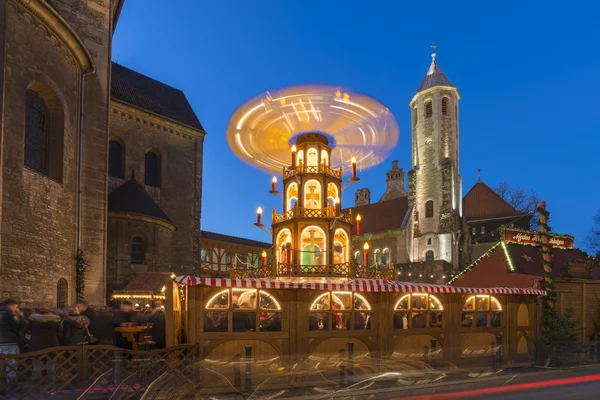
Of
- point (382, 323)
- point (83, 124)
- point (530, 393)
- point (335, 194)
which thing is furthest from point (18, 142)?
point (530, 393)

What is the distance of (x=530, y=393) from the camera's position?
37.1ft

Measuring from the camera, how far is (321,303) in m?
13.3

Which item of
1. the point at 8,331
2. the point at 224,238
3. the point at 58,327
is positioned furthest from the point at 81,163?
the point at 224,238

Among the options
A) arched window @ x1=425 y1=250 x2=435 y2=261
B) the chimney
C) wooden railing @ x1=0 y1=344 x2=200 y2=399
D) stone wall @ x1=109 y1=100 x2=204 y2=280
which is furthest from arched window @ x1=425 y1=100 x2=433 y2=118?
wooden railing @ x1=0 y1=344 x2=200 y2=399

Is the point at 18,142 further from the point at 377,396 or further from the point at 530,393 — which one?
the point at 530,393

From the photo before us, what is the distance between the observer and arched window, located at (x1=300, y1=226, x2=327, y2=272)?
57.0 feet

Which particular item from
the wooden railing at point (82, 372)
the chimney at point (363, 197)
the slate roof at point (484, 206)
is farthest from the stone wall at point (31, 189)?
the chimney at point (363, 197)

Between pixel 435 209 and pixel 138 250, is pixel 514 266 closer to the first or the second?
pixel 138 250

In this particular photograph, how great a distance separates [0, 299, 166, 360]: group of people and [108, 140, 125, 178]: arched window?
17782 millimetres

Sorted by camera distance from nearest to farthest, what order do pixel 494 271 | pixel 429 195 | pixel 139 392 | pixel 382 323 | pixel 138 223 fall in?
pixel 139 392
pixel 382 323
pixel 494 271
pixel 138 223
pixel 429 195

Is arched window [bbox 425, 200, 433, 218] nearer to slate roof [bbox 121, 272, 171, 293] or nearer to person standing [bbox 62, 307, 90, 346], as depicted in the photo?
slate roof [bbox 121, 272, 171, 293]

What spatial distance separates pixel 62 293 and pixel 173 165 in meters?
17.0

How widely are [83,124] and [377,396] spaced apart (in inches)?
759

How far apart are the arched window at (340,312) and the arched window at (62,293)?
12.4 meters
